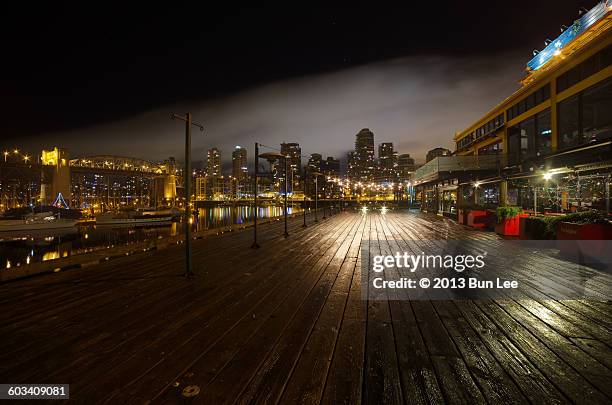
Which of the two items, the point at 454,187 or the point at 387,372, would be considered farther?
the point at 454,187

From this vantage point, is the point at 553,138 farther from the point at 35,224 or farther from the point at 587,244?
the point at 35,224

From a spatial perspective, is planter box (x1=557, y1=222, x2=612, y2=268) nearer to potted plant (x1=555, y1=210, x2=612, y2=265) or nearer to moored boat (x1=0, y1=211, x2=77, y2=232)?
potted plant (x1=555, y1=210, x2=612, y2=265)

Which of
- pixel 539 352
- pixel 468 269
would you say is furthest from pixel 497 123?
pixel 539 352

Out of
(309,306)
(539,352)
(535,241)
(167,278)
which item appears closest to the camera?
(539,352)

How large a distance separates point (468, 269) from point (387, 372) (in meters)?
5.49

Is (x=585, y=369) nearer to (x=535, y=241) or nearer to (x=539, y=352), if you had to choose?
(x=539, y=352)

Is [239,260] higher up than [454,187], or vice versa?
[454,187]

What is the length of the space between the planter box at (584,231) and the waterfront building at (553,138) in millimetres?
2035

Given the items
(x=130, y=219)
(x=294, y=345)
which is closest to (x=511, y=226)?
(x=294, y=345)

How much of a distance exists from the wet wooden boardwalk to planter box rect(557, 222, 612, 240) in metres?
2.76

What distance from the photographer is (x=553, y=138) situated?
74.3 ft

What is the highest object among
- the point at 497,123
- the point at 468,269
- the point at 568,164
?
the point at 497,123

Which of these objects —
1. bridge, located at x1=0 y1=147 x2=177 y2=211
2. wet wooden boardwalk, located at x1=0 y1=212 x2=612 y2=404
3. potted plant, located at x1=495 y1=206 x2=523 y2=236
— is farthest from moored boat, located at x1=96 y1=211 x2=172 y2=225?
potted plant, located at x1=495 y1=206 x2=523 y2=236

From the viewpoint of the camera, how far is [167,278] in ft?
21.5
